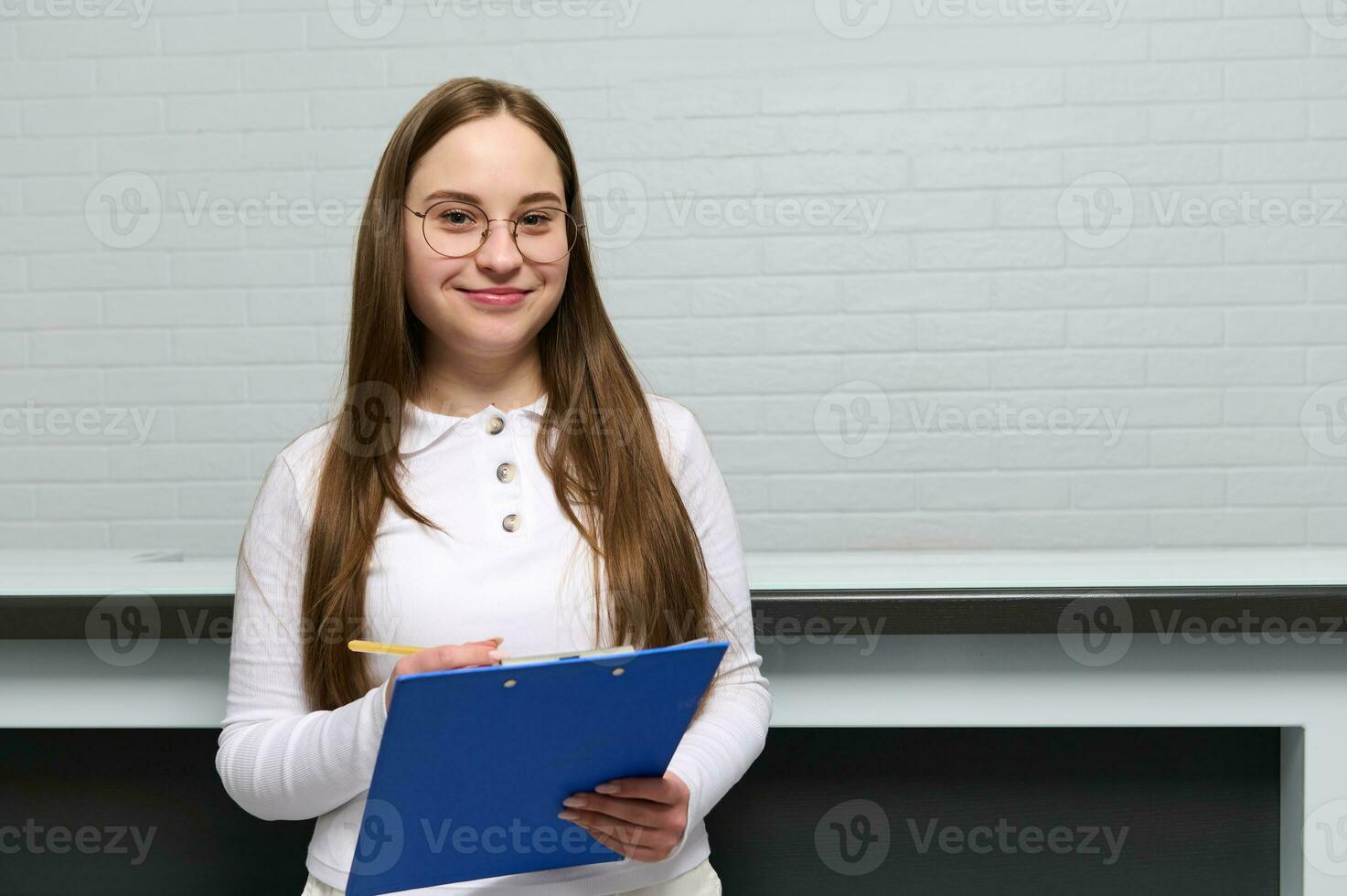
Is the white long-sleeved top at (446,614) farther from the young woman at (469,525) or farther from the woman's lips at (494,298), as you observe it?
the woman's lips at (494,298)

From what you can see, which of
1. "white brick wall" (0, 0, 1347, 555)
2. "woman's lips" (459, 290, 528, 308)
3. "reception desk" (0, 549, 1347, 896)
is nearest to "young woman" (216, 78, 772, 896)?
"woman's lips" (459, 290, 528, 308)

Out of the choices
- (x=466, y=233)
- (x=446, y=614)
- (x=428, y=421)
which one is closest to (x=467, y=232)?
(x=466, y=233)

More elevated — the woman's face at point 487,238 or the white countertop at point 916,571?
the woman's face at point 487,238

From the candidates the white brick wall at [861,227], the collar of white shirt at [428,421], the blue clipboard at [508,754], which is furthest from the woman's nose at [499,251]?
the white brick wall at [861,227]

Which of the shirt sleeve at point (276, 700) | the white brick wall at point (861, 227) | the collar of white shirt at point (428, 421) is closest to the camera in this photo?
the shirt sleeve at point (276, 700)

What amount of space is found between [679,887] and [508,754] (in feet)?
1.07

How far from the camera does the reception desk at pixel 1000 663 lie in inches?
48.8

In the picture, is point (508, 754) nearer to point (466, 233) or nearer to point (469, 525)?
point (469, 525)

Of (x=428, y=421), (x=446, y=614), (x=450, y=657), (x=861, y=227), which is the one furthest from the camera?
(x=861, y=227)

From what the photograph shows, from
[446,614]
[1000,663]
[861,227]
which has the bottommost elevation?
[1000,663]

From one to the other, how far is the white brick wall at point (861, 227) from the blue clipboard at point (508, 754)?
6.50 ft

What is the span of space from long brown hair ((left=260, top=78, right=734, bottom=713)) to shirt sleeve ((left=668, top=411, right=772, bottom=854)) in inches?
0.7

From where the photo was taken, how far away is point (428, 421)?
A: 1.18 meters

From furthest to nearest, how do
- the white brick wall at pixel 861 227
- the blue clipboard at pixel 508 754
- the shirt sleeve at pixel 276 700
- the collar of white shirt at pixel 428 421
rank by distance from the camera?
1. the white brick wall at pixel 861 227
2. the collar of white shirt at pixel 428 421
3. the shirt sleeve at pixel 276 700
4. the blue clipboard at pixel 508 754
